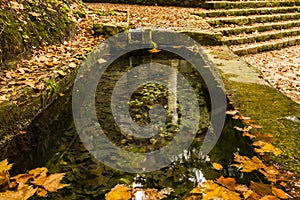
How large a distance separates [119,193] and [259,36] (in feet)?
21.9

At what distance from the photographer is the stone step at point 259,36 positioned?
264 inches

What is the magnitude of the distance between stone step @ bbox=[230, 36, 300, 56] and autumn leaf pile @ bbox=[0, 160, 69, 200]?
5312 millimetres

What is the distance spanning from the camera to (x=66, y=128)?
269cm

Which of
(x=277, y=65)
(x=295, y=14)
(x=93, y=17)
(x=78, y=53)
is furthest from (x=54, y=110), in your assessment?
(x=295, y=14)

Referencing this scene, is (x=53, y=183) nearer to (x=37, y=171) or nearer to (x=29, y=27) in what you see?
(x=37, y=171)

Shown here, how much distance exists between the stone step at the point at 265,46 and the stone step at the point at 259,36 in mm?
162

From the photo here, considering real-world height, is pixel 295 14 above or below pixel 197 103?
above

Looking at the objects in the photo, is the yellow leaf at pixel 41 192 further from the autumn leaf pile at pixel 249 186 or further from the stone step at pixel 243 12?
the stone step at pixel 243 12

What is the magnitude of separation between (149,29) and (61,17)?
1.61 m

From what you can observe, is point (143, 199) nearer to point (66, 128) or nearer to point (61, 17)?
point (66, 128)

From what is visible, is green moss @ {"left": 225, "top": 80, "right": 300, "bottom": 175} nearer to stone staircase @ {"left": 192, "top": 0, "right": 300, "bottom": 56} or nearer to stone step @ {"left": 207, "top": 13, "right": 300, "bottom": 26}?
stone staircase @ {"left": 192, "top": 0, "right": 300, "bottom": 56}

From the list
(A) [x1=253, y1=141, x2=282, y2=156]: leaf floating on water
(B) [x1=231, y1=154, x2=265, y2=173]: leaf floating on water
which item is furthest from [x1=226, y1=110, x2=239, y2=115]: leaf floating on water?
(A) [x1=253, y1=141, x2=282, y2=156]: leaf floating on water

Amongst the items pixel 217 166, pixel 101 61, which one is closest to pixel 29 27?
pixel 101 61

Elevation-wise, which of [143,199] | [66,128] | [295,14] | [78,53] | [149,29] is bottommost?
[143,199]
